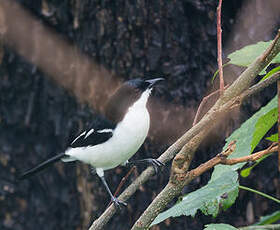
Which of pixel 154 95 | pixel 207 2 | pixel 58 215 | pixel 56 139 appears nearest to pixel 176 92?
pixel 154 95

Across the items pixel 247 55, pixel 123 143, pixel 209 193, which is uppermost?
pixel 247 55

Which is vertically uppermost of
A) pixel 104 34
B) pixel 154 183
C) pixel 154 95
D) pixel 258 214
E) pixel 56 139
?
pixel 104 34

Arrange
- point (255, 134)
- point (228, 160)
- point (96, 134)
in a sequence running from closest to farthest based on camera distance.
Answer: point (228, 160) → point (255, 134) → point (96, 134)

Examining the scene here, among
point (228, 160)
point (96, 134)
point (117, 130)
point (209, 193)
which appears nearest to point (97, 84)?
point (96, 134)

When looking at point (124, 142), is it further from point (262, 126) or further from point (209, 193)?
point (209, 193)

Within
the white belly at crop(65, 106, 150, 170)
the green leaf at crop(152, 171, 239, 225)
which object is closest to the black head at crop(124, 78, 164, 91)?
the white belly at crop(65, 106, 150, 170)

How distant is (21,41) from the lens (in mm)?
3764

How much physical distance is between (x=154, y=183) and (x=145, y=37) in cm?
91

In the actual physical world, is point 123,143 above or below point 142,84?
below

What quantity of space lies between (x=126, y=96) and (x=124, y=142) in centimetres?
29

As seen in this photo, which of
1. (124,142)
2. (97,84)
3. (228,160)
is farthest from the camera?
(97,84)

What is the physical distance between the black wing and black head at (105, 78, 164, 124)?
4 cm

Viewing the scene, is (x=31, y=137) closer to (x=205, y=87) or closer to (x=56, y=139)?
(x=56, y=139)

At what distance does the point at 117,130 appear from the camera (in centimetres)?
203
